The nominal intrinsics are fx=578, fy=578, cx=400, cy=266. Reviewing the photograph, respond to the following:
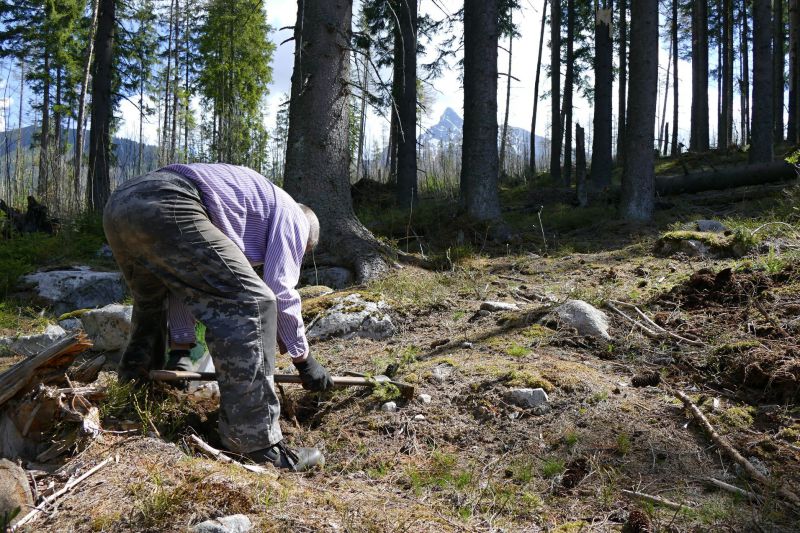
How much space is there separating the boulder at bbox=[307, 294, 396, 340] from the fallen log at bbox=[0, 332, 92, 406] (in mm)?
2467

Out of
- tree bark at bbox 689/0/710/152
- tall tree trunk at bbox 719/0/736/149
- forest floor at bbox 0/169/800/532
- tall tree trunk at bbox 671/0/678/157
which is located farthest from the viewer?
tall tree trunk at bbox 671/0/678/157

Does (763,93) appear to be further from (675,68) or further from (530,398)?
(675,68)

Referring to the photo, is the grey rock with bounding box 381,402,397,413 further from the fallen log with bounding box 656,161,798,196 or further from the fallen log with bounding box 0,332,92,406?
the fallen log with bounding box 656,161,798,196

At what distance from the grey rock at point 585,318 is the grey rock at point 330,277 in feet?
9.12

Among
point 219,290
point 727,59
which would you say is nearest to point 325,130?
point 219,290

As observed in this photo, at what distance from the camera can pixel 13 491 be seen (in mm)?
2086

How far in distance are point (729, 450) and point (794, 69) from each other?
22.0 meters

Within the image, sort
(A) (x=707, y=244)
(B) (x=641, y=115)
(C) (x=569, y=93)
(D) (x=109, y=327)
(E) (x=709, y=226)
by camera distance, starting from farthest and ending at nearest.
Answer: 1. (C) (x=569, y=93)
2. (B) (x=641, y=115)
3. (E) (x=709, y=226)
4. (A) (x=707, y=244)
5. (D) (x=109, y=327)

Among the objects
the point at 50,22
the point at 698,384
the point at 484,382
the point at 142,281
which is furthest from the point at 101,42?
the point at 698,384

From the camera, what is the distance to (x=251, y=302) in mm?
2666

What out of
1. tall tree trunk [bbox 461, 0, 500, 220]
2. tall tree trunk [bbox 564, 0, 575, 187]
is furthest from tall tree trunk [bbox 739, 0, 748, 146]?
tall tree trunk [bbox 461, 0, 500, 220]

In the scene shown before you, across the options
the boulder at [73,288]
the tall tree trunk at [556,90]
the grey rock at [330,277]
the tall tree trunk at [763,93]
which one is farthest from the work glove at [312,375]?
the tall tree trunk at [556,90]

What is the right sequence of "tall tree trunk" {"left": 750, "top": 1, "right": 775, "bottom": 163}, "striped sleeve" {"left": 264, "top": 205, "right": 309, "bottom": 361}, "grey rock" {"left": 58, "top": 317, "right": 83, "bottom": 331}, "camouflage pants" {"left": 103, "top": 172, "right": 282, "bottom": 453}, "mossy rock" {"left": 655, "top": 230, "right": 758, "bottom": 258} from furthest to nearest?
A: "tall tree trunk" {"left": 750, "top": 1, "right": 775, "bottom": 163}
"mossy rock" {"left": 655, "top": 230, "right": 758, "bottom": 258}
"grey rock" {"left": 58, "top": 317, "right": 83, "bottom": 331}
"striped sleeve" {"left": 264, "top": 205, "right": 309, "bottom": 361}
"camouflage pants" {"left": 103, "top": 172, "right": 282, "bottom": 453}

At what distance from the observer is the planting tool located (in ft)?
10.1
